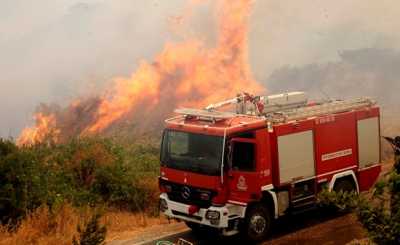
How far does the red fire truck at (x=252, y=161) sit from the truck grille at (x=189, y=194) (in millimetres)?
19

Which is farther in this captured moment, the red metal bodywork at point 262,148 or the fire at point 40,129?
the fire at point 40,129

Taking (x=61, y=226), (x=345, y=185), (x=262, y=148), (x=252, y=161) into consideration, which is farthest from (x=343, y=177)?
(x=61, y=226)

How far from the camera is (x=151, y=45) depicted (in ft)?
139

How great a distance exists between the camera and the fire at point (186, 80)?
31.4m

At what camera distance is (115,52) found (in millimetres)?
43562

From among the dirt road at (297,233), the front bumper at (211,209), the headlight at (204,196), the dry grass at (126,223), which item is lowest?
the dirt road at (297,233)

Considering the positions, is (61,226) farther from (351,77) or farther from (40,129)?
(351,77)

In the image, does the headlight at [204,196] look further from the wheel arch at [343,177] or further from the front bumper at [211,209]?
the wheel arch at [343,177]

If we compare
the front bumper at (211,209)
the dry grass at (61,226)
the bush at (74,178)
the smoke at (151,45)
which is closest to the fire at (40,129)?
the smoke at (151,45)

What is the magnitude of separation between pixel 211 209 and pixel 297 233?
2.36 meters

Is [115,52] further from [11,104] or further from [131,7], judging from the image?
[11,104]

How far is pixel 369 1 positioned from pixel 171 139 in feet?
125

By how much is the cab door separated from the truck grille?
17.3 inches

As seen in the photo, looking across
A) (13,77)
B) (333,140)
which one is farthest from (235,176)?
(13,77)
